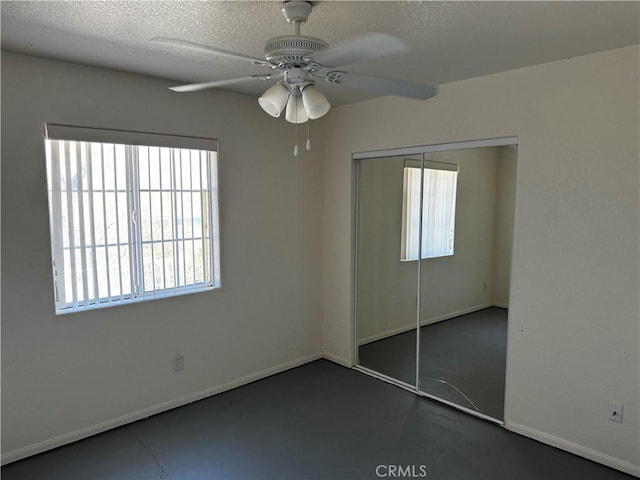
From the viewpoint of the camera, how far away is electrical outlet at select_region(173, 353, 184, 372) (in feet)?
10.7

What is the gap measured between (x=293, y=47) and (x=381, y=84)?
0.49 meters

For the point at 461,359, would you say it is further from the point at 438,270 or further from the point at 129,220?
the point at 129,220

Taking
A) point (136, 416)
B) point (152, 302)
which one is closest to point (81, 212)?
point (152, 302)

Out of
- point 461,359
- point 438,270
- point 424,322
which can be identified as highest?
point 438,270

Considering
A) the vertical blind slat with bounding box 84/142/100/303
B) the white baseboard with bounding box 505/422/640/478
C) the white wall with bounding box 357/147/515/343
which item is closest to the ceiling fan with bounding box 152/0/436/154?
the vertical blind slat with bounding box 84/142/100/303

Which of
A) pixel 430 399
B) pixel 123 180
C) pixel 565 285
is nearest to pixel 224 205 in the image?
pixel 123 180

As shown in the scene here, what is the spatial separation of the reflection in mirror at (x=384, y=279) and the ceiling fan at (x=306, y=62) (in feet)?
5.93

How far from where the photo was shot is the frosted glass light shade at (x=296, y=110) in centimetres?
189

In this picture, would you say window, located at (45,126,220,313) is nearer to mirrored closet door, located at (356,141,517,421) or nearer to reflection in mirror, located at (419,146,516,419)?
mirrored closet door, located at (356,141,517,421)

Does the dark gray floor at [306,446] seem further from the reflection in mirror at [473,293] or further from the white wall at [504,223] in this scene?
the white wall at [504,223]

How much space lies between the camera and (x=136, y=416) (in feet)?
10.1

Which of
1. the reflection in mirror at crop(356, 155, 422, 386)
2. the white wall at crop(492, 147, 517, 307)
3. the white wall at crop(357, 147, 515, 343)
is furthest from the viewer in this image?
the reflection in mirror at crop(356, 155, 422, 386)

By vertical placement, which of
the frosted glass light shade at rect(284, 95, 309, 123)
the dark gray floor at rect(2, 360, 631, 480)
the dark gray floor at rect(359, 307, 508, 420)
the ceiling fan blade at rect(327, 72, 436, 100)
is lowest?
the dark gray floor at rect(2, 360, 631, 480)

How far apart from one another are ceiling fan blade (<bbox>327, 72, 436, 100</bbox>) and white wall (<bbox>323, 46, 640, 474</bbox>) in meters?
1.17
